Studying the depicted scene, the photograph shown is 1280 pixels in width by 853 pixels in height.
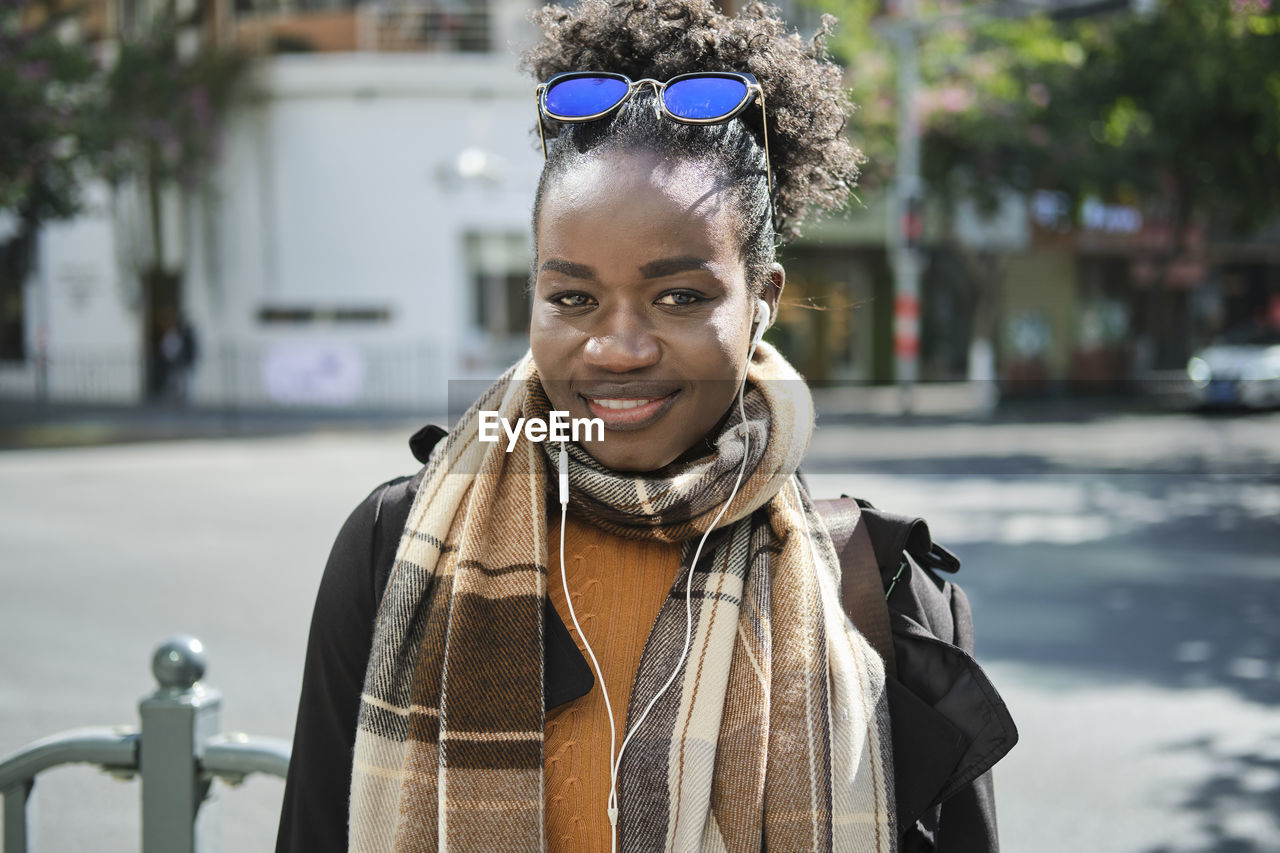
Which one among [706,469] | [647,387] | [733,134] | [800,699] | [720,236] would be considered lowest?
[800,699]

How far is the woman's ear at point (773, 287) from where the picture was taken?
5.53 ft

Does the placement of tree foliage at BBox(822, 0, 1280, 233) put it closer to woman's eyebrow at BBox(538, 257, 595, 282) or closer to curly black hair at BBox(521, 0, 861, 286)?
curly black hair at BBox(521, 0, 861, 286)

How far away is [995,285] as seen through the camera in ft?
80.5

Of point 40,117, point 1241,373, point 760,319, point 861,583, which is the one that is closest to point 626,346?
point 760,319

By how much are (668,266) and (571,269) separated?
121 millimetres

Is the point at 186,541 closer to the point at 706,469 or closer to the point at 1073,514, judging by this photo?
the point at 1073,514

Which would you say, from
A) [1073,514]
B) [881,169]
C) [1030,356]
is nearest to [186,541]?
[1073,514]

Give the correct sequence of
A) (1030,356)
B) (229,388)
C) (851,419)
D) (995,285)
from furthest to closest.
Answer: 1. (1030,356)
2. (995,285)
3. (229,388)
4. (851,419)

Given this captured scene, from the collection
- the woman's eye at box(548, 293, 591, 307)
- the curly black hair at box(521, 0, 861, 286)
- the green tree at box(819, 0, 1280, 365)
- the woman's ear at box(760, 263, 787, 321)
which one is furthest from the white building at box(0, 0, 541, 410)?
the woman's eye at box(548, 293, 591, 307)

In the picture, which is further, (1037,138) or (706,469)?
(1037,138)

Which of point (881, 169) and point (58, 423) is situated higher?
point (881, 169)

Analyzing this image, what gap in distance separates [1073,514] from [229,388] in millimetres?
15305

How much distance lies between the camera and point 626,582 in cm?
165

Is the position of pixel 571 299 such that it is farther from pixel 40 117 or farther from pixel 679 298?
pixel 40 117
